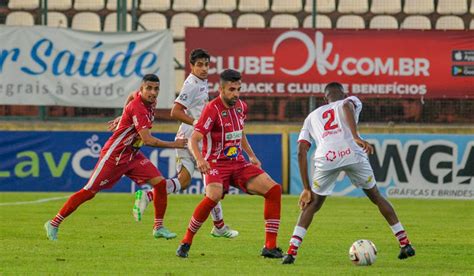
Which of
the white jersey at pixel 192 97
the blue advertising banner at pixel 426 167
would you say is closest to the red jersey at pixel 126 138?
the white jersey at pixel 192 97

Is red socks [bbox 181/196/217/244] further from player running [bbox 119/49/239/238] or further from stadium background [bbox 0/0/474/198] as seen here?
stadium background [bbox 0/0/474/198]

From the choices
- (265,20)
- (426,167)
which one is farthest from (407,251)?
(265,20)

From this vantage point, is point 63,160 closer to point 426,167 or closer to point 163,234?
point 426,167

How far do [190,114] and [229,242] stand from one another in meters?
2.04

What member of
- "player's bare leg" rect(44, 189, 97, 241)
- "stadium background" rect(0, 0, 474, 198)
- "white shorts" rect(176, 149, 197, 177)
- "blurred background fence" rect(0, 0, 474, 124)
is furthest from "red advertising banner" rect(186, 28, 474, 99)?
"player's bare leg" rect(44, 189, 97, 241)

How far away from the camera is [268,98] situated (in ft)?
77.8

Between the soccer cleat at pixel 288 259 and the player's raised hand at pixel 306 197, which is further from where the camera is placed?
the player's raised hand at pixel 306 197

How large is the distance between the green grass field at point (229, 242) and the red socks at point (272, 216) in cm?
22

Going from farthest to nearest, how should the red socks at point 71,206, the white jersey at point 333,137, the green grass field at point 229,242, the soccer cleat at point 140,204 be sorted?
1. the soccer cleat at point 140,204
2. the red socks at point 71,206
3. the white jersey at point 333,137
4. the green grass field at point 229,242

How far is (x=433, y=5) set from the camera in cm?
2406

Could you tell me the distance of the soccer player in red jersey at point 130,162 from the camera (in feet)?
42.7

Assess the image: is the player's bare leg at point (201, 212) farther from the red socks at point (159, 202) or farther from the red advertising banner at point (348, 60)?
the red advertising banner at point (348, 60)

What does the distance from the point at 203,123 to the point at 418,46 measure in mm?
13026

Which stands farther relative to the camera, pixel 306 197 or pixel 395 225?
pixel 395 225
